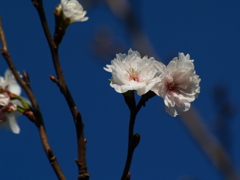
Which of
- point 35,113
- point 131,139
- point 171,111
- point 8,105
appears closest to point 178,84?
point 171,111

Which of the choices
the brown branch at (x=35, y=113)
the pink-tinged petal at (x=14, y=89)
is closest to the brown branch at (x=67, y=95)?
the brown branch at (x=35, y=113)

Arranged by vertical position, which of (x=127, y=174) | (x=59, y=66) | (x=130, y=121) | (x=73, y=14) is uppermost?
(x=73, y=14)

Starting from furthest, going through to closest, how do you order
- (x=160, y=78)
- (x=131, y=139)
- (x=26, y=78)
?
(x=26, y=78)
(x=160, y=78)
(x=131, y=139)

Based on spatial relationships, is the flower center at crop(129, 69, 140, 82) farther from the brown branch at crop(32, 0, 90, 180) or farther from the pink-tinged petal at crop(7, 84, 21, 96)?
the pink-tinged petal at crop(7, 84, 21, 96)

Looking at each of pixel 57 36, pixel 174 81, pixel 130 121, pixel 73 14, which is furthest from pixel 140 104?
pixel 73 14

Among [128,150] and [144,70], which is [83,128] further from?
[144,70]

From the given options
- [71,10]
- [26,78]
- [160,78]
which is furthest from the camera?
[71,10]

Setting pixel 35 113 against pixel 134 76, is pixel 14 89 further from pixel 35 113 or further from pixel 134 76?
pixel 134 76
